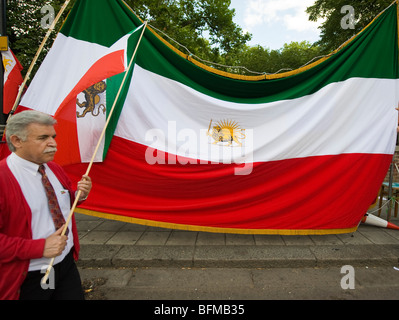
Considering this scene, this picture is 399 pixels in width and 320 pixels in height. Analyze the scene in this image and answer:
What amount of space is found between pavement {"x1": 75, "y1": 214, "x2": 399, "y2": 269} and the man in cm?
186

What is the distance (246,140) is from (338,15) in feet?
28.2

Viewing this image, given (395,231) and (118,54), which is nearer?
(118,54)

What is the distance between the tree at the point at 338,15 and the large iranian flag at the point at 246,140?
5.45 m

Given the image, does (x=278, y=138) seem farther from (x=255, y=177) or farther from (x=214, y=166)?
(x=214, y=166)

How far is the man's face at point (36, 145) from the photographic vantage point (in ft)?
4.95

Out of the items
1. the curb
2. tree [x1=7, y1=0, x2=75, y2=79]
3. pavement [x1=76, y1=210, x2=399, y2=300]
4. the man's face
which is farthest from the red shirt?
tree [x1=7, y1=0, x2=75, y2=79]

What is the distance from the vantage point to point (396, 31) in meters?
3.51

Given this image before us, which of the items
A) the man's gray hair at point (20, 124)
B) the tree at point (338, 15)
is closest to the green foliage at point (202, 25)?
the tree at point (338, 15)

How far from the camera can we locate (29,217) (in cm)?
148

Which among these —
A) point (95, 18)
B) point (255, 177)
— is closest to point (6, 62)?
point (95, 18)

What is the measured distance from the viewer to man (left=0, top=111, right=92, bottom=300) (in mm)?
1409

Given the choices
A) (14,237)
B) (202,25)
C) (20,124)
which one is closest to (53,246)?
(14,237)

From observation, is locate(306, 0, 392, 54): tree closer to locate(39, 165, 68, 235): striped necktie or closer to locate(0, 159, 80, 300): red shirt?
locate(39, 165, 68, 235): striped necktie

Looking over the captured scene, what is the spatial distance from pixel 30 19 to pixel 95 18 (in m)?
6.52
